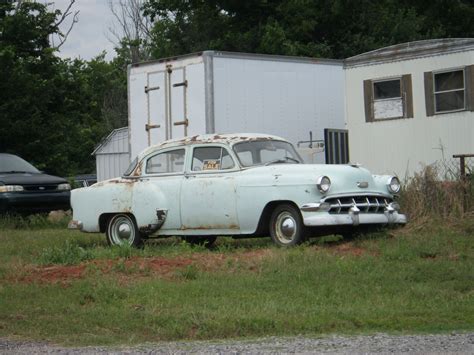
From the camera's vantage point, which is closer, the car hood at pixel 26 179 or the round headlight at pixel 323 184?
the round headlight at pixel 323 184

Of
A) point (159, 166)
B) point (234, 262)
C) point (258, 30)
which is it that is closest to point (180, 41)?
point (258, 30)

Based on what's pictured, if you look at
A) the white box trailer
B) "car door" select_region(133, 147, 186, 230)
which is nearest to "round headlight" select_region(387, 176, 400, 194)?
"car door" select_region(133, 147, 186, 230)

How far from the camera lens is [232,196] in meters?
12.6

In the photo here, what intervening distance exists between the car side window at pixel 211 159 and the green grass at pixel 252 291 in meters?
1.18

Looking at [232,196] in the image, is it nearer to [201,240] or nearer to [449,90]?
[201,240]

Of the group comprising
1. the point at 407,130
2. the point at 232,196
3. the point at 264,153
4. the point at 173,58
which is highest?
the point at 173,58

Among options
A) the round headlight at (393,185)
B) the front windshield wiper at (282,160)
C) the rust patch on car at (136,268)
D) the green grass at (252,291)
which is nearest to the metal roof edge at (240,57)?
the front windshield wiper at (282,160)

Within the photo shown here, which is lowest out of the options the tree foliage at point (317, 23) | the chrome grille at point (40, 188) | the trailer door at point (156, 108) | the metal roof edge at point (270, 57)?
the chrome grille at point (40, 188)

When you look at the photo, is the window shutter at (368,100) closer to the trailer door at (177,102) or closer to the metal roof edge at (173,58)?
the metal roof edge at (173,58)

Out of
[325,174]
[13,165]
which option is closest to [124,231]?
[325,174]

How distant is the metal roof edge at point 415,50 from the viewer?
18.6 metres

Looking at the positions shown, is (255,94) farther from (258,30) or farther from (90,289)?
(258,30)

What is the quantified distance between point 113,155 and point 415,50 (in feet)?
61.0

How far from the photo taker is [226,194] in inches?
497
